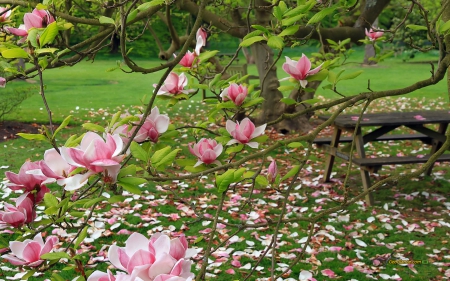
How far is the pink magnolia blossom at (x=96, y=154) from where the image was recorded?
1.20 m

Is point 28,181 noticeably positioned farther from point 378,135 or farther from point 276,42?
point 378,135

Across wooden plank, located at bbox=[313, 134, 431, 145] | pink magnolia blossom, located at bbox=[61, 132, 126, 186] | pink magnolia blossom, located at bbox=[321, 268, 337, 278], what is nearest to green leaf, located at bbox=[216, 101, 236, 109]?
pink magnolia blossom, located at bbox=[61, 132, 126, 186]

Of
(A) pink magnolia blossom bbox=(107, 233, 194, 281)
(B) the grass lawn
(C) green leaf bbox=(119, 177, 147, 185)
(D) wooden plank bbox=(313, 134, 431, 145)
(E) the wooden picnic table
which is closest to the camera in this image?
(A) pink magnolia blossom bbox=(107, 233, 194, 281)

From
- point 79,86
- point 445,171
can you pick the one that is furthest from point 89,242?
point 79,86

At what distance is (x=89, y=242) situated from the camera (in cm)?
441

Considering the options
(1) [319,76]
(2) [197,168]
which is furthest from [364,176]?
(2) [197,168]

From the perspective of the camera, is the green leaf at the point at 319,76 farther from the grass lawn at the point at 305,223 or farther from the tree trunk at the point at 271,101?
the tree trunk at the point at 271,101

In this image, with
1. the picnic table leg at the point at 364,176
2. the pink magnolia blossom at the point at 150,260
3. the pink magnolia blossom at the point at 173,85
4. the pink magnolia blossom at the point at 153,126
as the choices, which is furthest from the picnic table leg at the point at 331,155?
the pink magnolia blossom at the point at 150,260

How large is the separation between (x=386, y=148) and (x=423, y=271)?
4572 mm

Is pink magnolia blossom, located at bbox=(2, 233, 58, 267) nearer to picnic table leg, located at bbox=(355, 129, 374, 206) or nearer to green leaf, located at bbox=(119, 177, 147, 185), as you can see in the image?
green leaf, located at bbox=(119, 177, 147, 185)

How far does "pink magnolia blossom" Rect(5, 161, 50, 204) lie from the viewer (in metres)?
1.53

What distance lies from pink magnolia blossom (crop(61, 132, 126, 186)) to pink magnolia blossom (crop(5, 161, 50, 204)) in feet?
1.10

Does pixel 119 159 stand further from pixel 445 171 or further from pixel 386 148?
pixel 386 148

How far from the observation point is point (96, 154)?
1.21 m
